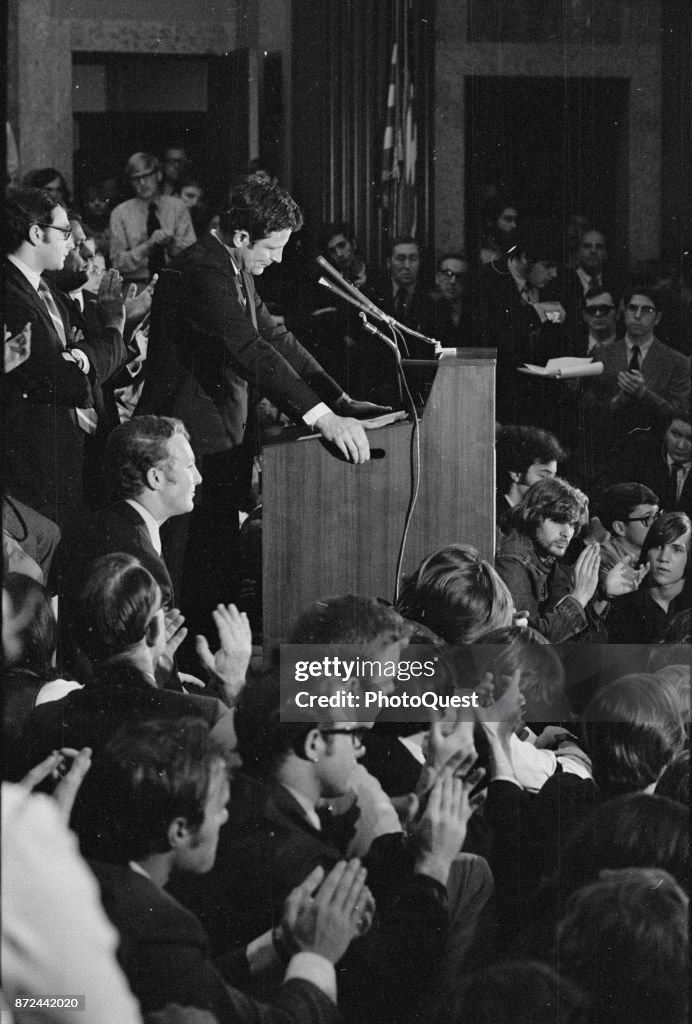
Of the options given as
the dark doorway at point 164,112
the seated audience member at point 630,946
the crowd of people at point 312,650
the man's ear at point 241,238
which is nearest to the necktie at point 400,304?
the crowd of people at point 312,650

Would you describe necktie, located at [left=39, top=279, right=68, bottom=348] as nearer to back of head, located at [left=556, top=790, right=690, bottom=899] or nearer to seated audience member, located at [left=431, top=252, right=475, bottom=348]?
seated audience member, located at [left=431, top=252, right=475, bottom=348]

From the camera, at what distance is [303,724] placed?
3395mm

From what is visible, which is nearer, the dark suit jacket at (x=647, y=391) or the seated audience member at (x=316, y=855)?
the seated audience member at (x=316, y=855)

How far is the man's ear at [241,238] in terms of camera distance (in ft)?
11.2

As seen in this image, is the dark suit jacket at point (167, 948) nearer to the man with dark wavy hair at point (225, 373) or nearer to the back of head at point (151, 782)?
the back of head at point (151, 782)

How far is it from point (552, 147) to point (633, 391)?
2.09 ft

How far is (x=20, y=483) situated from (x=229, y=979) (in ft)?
4.32

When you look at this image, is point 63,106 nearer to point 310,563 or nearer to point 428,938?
point 310,563

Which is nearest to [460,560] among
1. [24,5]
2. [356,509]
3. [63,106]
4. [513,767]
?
[356,509]

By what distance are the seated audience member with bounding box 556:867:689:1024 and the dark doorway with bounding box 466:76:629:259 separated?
5.29 ft

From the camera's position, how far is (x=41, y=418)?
11.2ft

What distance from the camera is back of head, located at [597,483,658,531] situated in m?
3.50

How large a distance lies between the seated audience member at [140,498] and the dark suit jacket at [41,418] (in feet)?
0.27

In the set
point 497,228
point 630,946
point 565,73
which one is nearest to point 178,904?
point 630,946
